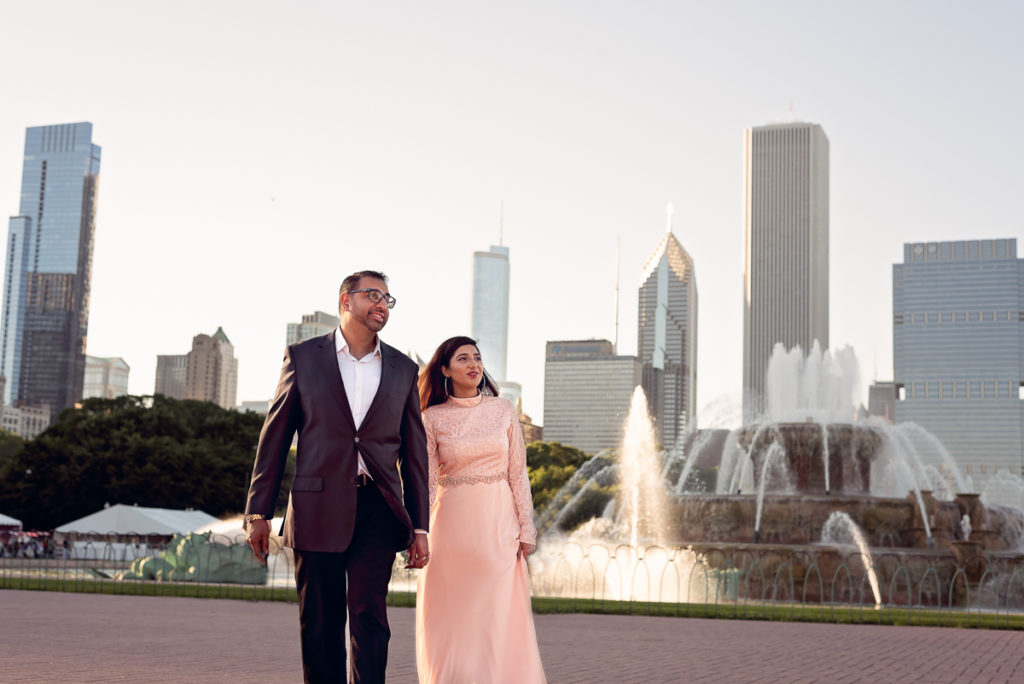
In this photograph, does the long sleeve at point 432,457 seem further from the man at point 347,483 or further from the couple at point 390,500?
the man at point 347,483

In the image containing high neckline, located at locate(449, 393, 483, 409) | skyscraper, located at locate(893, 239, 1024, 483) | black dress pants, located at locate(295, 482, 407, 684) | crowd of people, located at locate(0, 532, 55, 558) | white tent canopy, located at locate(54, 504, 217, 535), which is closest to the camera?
black dress pants, located at locate(295, 482, 407, 684)

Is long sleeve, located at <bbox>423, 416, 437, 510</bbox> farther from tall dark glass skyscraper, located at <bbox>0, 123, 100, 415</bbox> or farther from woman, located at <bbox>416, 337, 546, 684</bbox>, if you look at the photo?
tall dark glass skyscraper, located at <bbox>0, 123, 100, 415</bbox>

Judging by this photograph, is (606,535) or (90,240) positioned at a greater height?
(90,240)

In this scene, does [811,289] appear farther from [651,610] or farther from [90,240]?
[651,610]

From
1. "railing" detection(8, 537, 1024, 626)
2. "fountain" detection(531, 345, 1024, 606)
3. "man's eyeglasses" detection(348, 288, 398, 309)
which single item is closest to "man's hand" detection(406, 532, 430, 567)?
"man's eyeglasses" detection(348, 288, 398, 309)

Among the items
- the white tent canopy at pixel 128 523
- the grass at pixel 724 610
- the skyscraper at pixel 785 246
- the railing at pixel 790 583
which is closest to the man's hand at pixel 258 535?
the grass at pixel 724 610

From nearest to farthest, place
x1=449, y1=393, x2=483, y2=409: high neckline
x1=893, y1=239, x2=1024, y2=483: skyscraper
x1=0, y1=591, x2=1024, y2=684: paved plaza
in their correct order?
x1=449, y1=393, x2=483, y2=409: high neckline, x1=0, y1=591, x2=1024, y2=684: paved plaza, x1=893, y1=239, x2=1024, y2=483: skyscraper

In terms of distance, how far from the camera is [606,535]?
2867cm

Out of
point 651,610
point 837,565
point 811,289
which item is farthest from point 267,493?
point 811,289

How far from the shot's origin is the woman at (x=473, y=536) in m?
5.95

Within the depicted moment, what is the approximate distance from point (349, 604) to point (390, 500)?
461mm

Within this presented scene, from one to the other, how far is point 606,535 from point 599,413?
17012 cm

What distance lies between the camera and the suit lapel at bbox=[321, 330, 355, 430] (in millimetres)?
5324

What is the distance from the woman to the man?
0.72 m
